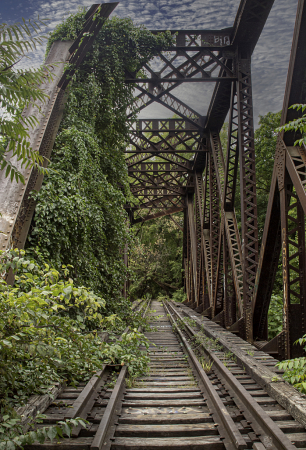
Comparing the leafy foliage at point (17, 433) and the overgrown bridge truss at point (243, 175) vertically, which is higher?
the overgrown bridge truss at point (243, 175)

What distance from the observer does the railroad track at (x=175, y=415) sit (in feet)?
9.27

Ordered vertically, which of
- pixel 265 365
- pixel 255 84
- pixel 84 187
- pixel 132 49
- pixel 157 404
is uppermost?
pixel 255 84

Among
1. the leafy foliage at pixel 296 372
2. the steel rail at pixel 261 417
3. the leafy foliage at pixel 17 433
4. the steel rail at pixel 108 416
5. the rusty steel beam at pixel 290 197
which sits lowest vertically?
the steel rail at pixel 108 416

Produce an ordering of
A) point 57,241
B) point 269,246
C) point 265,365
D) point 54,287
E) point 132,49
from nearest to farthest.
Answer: point 54,287 < point 265,365 < point 57,241 < point 269,246 < point 132,49

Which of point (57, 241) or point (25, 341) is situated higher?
point (57, 241)

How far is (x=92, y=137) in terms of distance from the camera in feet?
26.0

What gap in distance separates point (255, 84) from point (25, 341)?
15.0 metres

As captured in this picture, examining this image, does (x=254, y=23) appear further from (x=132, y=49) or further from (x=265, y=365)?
(x=265, y=365)

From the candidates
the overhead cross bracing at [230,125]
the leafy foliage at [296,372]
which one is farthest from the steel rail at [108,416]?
the overhead cross bracing at [230,125]

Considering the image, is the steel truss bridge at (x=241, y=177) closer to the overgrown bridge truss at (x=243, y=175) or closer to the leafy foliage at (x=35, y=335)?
the overgrown bridge truss at (x=243, y=175)

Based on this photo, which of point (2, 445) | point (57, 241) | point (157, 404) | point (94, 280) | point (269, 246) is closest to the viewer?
point (2, 445)

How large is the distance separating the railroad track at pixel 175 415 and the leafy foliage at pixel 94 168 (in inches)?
Result: 99.7

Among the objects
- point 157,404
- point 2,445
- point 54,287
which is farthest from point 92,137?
point 2,445

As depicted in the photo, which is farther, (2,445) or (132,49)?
(132,49)
